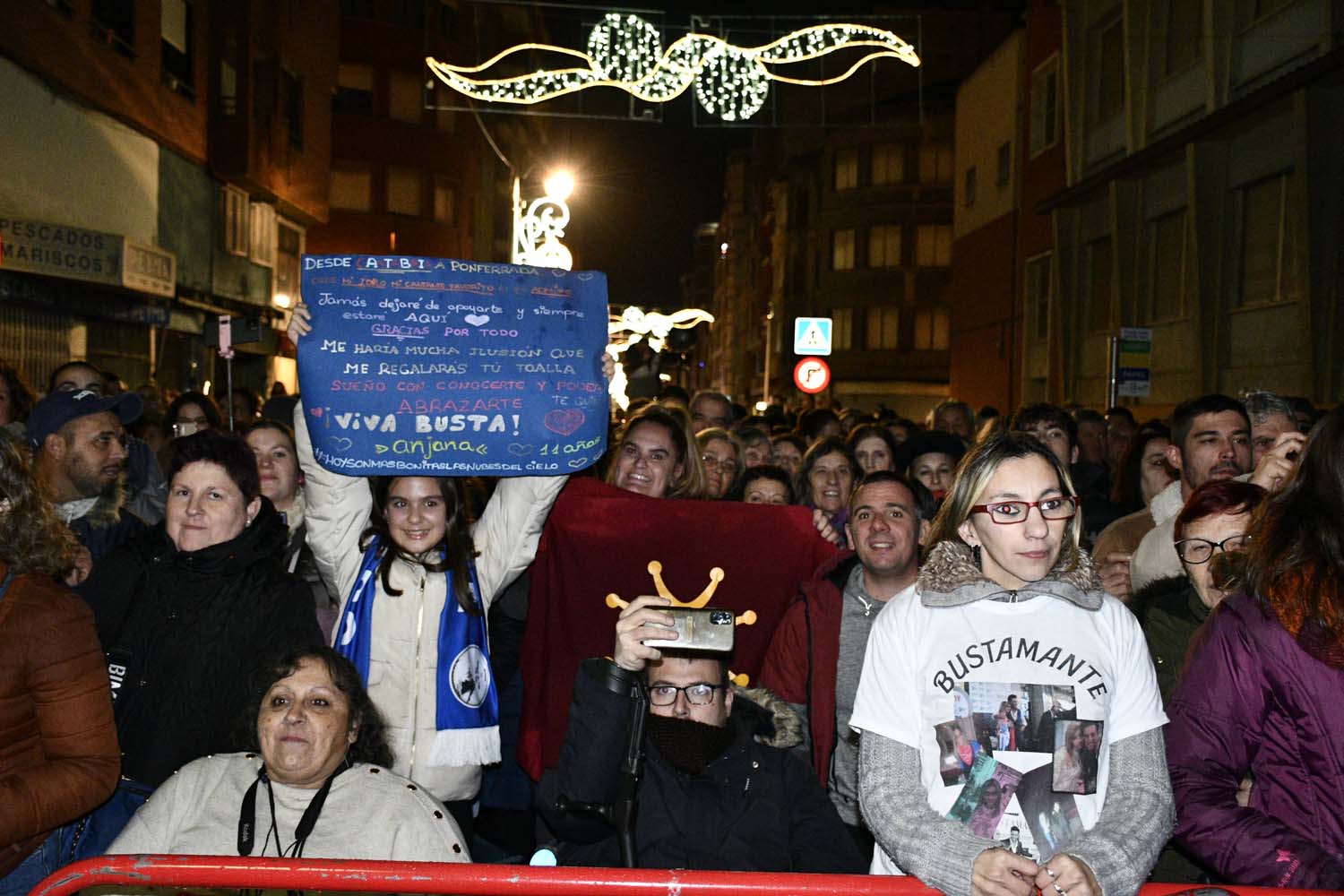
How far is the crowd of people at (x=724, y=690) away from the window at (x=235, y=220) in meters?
22.7

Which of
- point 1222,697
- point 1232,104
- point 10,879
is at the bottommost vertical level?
point 10,879

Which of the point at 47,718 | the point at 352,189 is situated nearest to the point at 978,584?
the point at 47,718

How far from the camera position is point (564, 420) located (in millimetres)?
5180

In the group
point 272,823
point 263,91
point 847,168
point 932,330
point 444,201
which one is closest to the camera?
point 272,823

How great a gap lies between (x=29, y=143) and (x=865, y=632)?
656 inches

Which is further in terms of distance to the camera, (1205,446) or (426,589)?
(1205,446)

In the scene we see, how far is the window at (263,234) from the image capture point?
1154 inches

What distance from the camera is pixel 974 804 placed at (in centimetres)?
304

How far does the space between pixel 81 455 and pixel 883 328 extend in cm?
4874

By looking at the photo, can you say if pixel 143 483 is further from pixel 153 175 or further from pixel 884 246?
pixel 884 246

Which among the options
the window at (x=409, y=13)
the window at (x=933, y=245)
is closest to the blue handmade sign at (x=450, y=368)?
the window at (x=409, y=13)

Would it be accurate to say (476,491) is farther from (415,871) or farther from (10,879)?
(415,871)

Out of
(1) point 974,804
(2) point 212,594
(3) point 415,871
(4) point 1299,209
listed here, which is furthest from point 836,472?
(4) point 1299,209

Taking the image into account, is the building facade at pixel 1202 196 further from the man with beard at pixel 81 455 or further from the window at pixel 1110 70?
the man with beard at pixel 81 455
